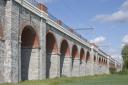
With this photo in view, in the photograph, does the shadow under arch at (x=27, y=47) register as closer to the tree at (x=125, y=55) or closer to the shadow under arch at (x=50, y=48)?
the shadow under arch at (x=50, y=48)

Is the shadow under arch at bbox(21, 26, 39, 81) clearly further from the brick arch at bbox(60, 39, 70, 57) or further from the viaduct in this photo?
the brick arch at bbox(60, 39, 70, 57)

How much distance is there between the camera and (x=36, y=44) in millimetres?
33281

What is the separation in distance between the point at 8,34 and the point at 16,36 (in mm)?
1358

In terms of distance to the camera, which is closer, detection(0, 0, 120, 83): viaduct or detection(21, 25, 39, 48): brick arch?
detection(0, 0, 120, 83): viaduct

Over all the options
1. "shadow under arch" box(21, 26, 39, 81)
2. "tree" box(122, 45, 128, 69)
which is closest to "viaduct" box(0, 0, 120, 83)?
"shadow under arch" box(21, 26, 39, 81)

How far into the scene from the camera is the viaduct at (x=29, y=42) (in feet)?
84.1

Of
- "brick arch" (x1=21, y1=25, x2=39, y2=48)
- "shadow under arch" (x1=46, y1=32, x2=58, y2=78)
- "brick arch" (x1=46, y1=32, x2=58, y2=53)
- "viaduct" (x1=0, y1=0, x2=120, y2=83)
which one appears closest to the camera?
"viaduct" (x1=0, y1=0, x2=120, y2=83)

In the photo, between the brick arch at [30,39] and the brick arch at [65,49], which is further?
the brick arch at [65,49]

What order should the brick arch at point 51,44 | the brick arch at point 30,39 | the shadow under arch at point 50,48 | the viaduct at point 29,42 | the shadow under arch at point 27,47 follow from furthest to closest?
the shadow under arch at point 50,48, the brick arch at point 51,44, the shadow under arch at point 27,47, the brick arch at point 30,39, the viaduct at point 29,42

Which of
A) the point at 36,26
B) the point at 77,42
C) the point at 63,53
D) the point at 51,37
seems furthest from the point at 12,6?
the point at 77,42

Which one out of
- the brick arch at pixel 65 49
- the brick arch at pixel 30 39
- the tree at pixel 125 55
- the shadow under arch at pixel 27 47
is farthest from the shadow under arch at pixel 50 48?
the tree at pixel 125 55

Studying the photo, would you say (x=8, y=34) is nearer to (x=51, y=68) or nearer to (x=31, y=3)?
(x=31, y=3)

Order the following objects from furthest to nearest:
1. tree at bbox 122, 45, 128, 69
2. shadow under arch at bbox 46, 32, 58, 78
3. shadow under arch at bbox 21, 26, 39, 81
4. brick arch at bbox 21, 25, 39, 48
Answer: tree at bbox 122, 45, 128, 69, shadow under arch at bbox 46, 32, 58, 78, shadow under arch at bbox 21, 26, 39, 81, brick arch at bbox 21, 25, 39, 48

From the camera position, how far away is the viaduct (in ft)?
84.1
